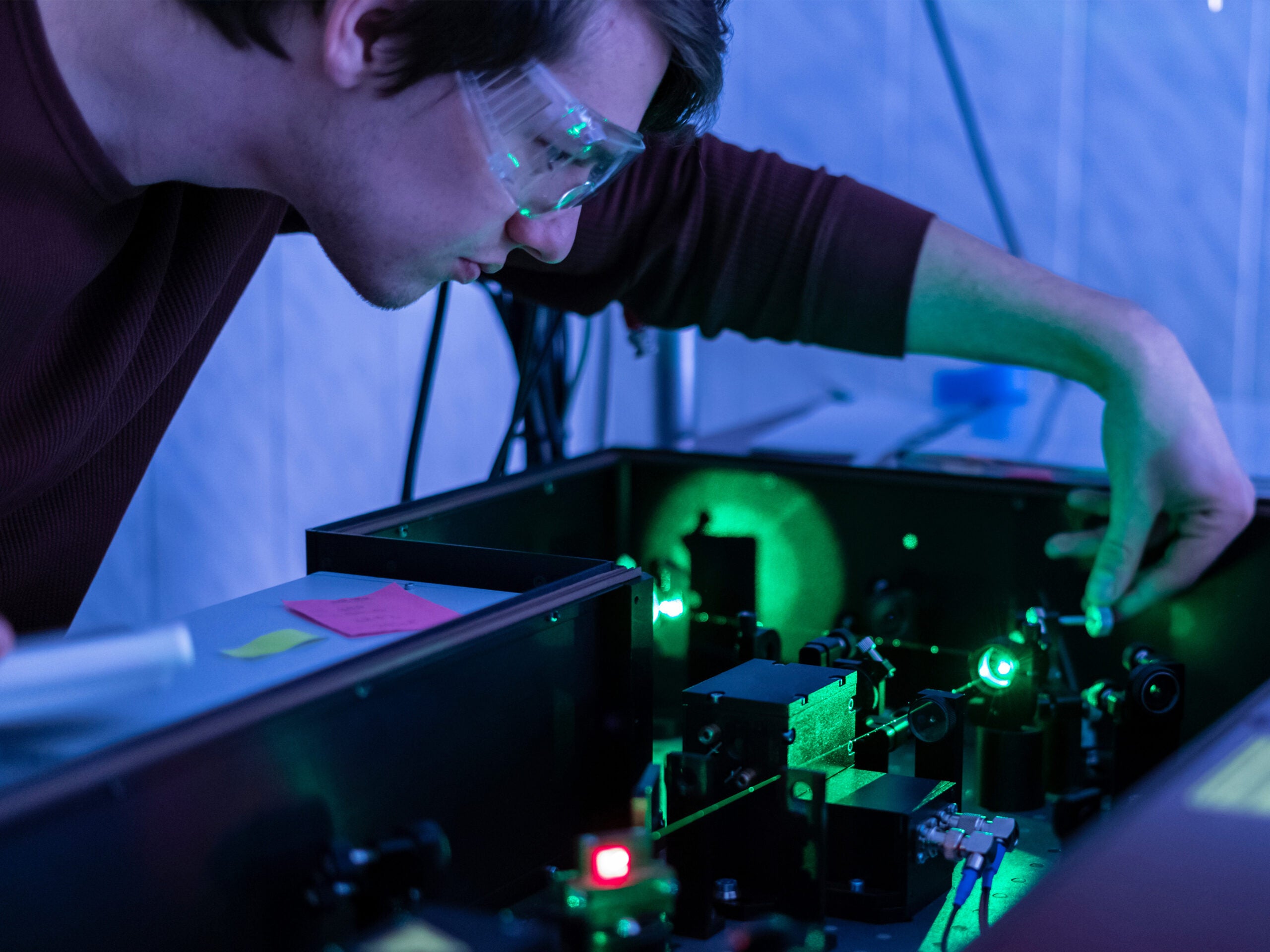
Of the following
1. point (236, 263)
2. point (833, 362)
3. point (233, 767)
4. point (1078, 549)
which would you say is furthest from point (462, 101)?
point (833, 362)

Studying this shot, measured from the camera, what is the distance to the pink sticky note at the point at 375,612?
70 cm

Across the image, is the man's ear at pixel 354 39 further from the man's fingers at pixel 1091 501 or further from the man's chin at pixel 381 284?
the man's fingers at pixel 1091 501

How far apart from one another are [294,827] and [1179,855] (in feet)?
1.24

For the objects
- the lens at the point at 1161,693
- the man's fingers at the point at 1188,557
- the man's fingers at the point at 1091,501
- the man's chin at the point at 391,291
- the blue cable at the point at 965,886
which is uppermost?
the man's chin at the point at 391,291

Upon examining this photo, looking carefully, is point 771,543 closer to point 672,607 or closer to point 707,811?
point 672,607

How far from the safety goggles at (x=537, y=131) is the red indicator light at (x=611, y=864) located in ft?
1.61

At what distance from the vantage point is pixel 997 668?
0.91 metres

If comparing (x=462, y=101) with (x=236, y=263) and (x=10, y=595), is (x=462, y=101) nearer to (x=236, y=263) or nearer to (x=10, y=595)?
(x=236, y=263)

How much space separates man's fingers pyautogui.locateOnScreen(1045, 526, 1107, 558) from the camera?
1029 millimetres

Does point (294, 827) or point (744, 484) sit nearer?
point (294, 827)

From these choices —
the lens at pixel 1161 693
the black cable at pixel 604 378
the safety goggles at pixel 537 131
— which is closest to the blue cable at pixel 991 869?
the lens at pixel 1161 693

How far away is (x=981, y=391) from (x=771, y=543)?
0.71 metres

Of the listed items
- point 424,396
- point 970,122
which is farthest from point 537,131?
point 970,122

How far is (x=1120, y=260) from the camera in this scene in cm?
247
